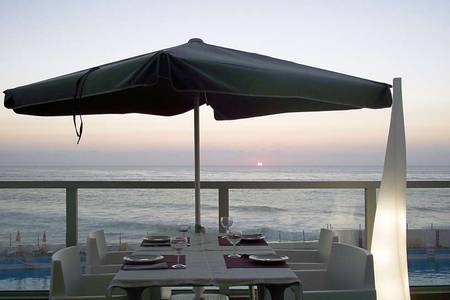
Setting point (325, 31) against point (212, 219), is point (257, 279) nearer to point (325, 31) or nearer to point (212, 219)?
point (212, 219)

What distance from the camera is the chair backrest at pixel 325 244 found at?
12.0 feet

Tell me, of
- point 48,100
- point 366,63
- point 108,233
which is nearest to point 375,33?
point 366,63

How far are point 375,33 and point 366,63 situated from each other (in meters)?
2.15

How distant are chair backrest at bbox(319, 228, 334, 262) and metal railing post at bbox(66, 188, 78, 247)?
6.61 feet

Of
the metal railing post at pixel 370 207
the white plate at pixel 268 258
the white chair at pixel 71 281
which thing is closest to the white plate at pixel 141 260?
the white chair at pixel 71 281

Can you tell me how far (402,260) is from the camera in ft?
13.0

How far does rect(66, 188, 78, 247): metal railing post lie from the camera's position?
447 cm

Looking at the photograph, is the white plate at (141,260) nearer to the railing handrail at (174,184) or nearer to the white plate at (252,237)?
the white plate at (252,237)

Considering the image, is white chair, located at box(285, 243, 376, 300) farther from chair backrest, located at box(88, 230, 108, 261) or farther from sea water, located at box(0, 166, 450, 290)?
chair backrest, located at box(88, 230, 108, 261)

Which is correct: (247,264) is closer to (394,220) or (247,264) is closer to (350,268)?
(350,268)

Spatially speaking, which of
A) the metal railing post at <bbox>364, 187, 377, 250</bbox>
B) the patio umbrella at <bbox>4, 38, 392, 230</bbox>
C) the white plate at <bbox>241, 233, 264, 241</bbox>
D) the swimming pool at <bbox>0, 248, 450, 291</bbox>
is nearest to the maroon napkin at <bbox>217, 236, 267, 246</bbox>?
Result: the white plate at <bbox>241, 233, 264, 241</bbox>

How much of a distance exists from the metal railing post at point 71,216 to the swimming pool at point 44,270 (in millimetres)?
237

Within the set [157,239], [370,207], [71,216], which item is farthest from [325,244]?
[71,216]

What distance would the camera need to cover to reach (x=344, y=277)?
3061mm
